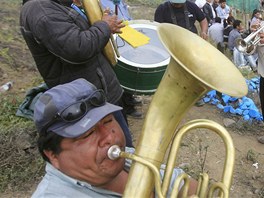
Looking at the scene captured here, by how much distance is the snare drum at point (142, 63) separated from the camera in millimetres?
3750

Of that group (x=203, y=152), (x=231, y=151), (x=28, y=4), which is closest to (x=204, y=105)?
(x=203, y=152)

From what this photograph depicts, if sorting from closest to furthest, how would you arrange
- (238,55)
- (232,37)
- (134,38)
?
(134,38)
(238,55)
(232,37)

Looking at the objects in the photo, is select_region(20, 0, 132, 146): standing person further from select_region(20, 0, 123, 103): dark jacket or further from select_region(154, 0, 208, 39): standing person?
→ select_region(154, 0, 208, 39): standing person

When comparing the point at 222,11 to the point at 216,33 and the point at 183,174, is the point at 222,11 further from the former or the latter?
the point at 183,174

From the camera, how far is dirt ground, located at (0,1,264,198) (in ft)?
12.0

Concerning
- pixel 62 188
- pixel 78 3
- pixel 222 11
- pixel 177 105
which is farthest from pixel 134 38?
pixel 222 11

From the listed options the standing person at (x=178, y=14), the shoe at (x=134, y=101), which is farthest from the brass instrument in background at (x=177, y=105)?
the standing person at (x=178, y=14)

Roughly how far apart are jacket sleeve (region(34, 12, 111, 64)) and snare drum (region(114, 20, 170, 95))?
123 cm

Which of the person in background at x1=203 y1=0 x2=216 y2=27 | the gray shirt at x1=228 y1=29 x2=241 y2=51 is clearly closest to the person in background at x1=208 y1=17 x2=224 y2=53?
the gray shirt at x1=228 y1=29 x2=241 y2=51

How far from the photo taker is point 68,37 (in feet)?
7.82

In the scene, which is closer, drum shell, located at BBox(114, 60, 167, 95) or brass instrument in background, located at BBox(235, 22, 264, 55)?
drum shell, located at BBox(114, 60, 167, 95)

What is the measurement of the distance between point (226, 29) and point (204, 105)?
483 cm

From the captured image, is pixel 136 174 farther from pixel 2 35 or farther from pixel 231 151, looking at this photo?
pixel 2 35

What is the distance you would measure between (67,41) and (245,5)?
11.0 meters
